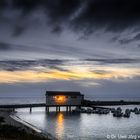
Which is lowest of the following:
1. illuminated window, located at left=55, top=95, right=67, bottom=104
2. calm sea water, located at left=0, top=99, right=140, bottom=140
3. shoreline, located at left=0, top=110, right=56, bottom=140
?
calm sea water, located at left=0, top=99, right=140, bottom=140

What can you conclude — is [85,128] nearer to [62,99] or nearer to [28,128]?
[28,128]

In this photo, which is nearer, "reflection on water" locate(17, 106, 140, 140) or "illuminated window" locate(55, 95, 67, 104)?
"reflection on water" locate(17, 106, 140, 140)

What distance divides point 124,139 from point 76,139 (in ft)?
24.7

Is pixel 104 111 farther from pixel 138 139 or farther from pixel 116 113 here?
pixel 138 139

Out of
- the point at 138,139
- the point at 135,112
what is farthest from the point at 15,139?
the point at 135,112

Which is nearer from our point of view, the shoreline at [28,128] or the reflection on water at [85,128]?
the shoreline at [28,128]

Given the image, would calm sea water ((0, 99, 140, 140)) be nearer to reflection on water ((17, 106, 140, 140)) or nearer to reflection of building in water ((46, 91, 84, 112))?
reflection on water ((17, 106, 140, 140))

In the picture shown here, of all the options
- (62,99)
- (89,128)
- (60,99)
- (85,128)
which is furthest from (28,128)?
(62,99)

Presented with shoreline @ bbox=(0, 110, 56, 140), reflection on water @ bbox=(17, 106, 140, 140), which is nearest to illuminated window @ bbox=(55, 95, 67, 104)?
reflection on water @ bbox=(17, 106, 140, 140)

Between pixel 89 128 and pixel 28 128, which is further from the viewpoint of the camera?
pixel 89 128

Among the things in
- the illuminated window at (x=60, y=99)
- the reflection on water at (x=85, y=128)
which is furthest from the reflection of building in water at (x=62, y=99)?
the reflection on water at (x=85, y=128)

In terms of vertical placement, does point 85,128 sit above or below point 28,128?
below

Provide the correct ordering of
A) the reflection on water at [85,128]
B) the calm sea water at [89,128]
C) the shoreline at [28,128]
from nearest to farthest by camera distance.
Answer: the shoreline at [28,128], the calm sea water at [89,128], the reflection on water at [85,128]

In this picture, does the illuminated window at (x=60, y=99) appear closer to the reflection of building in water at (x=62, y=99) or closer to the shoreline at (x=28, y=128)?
the reflection of building in water at (x=62, y=99)
